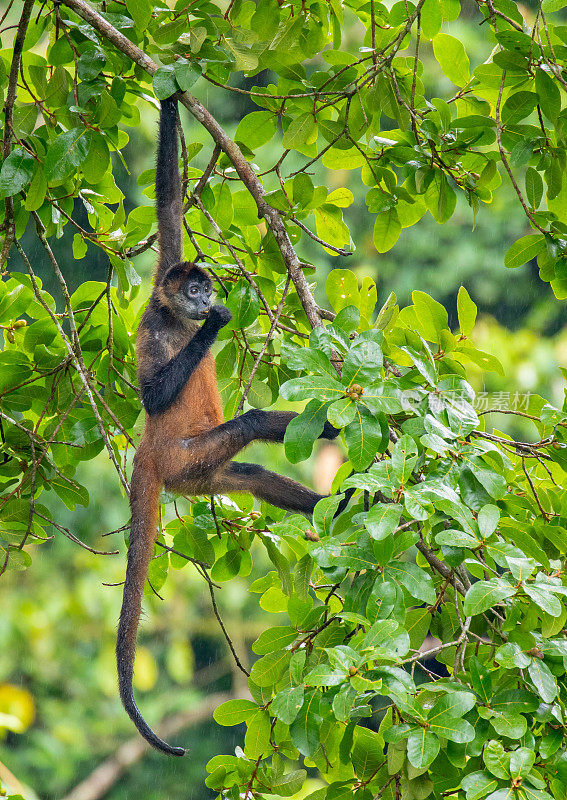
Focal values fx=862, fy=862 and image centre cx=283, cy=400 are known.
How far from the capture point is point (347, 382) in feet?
6.55

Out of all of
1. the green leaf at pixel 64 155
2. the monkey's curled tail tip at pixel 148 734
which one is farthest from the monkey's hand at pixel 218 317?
the monkey's curled tail tip at pixel 148 734

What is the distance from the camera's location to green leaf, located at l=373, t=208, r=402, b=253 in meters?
3.13

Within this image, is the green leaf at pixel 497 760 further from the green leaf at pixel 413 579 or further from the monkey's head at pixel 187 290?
the monkey's head at pixel 187 290

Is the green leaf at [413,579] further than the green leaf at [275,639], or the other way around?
the green leaf at [275,639]

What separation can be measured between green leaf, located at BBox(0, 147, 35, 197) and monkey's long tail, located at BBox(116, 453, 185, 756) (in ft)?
3.54

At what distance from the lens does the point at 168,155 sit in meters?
3.37

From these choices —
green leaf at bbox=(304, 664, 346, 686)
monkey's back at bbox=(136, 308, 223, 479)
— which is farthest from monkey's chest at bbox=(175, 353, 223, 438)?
green leaf at bbox=(304, 664, 346, 686)

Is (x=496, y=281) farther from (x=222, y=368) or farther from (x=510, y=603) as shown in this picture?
(x=510, y=603)

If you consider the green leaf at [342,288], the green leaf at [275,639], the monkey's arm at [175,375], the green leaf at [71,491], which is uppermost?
the green leaf at [342,288]

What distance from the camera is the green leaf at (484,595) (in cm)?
182

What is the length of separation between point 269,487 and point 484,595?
1.75m

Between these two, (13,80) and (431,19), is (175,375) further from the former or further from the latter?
(431,19)

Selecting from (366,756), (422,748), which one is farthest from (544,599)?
(366,756)

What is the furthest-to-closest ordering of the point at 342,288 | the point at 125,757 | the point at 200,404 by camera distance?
1. the point at 125,757
2. the point at 200,404
3. the point at 342,288
